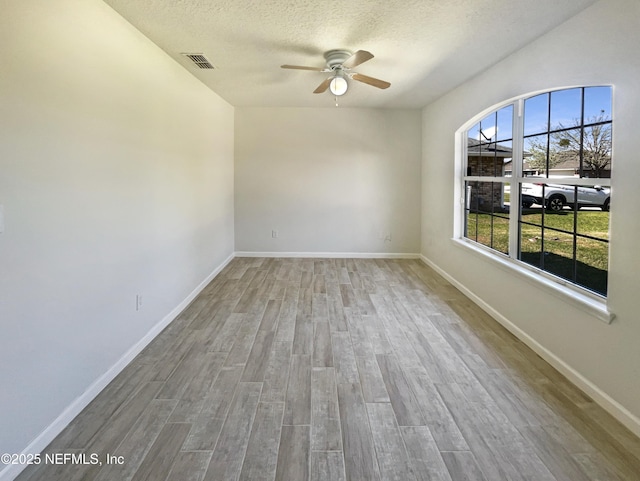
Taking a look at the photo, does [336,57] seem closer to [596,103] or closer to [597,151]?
[596,103]

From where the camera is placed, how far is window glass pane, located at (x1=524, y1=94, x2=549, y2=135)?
3131mm

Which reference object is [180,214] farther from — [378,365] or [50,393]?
[378,365]

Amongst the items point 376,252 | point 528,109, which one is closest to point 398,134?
point 376,252

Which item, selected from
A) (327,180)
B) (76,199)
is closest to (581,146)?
(76,199)

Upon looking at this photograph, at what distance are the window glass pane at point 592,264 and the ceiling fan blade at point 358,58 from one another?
215 cm

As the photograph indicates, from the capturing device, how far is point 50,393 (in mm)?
1998

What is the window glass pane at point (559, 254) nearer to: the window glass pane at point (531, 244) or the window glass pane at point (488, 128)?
the window glass pane at point (531, 244)

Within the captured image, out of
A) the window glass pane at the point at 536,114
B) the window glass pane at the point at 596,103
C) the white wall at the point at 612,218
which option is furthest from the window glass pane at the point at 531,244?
the window glass pane at the point at 596,103

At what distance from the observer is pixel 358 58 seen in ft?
10.5

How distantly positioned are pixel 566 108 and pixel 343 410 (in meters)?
2.75

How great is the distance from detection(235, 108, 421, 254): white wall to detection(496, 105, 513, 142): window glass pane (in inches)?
99.7

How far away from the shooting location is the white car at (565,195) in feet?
8.31

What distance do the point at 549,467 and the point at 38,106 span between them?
3.05 m

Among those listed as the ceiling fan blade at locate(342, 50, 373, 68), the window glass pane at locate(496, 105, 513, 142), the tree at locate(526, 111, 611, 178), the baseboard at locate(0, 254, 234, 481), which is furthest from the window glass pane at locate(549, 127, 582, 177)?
the baseboard at locate(0, 254, 234, 481)
